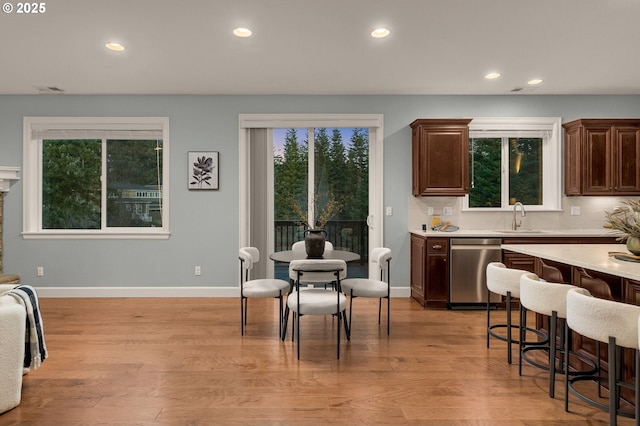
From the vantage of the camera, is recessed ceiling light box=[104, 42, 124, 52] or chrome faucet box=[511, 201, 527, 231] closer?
recessed ceiling light box=[104, 42, 124, 52]

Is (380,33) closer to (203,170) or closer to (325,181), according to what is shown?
(325,181)

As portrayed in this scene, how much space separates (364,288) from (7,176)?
4.83 m

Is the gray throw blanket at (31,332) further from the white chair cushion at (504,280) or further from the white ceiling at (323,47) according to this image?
the white chair cushion at (504,280)

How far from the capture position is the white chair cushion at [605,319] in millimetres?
1808

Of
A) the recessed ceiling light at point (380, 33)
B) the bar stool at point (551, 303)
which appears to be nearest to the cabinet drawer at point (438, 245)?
the bar stool at point (551, 303)

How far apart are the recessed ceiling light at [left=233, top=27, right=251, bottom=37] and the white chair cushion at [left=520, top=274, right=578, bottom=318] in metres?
2.96

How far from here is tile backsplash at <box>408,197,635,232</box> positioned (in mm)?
5180

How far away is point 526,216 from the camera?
520 centimetres

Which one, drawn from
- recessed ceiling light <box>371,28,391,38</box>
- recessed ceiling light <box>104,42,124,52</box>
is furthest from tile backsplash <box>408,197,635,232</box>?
recessed ceiling light <box>104,42,124,52</box>

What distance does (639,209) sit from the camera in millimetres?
2645

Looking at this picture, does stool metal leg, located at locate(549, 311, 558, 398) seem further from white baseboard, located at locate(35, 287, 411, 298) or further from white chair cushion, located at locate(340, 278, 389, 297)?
white baseboard, located at locate(35, 287, 411, 298)

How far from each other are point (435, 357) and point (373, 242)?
230cm

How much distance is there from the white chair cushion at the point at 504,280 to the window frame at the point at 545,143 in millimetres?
2343

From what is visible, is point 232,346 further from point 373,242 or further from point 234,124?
point 234,124
